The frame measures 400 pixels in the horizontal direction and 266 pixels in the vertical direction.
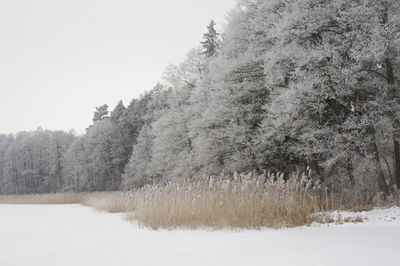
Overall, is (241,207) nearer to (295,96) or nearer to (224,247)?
(224,247)

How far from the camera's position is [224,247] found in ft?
17.1

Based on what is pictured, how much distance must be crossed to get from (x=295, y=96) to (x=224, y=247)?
265 inches

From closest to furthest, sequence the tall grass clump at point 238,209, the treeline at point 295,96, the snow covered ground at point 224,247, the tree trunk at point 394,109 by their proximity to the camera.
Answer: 1. the snow covered ground at point 224,247
2. the tall grass clump at point 238,209
3. the tree trunk at point 394,109
4. the treeline at point 295,96

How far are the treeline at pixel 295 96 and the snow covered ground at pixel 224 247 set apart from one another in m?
3.81

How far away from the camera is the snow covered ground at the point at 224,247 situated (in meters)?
4.31

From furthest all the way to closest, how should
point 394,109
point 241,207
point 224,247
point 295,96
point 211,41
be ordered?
point 211,41 → point 295,96 → point 394,109 → point 241,207 → point 224,247

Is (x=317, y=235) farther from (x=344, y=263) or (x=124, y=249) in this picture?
(x=124, y=249)

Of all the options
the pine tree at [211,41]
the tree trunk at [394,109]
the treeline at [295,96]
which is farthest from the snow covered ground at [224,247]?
the pine tree at [211,41]

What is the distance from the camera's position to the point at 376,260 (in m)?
4.07

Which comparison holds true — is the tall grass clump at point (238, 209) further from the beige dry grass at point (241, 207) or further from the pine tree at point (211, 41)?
the pine tree at point (211, 41)

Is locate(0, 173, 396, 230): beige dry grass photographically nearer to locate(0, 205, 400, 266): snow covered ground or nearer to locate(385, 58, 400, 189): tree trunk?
locate(0, 205, 400, 266): snow covered ground

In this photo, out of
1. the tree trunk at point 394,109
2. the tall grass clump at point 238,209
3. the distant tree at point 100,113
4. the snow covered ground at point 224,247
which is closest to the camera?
the snow covered ground at point 224,247

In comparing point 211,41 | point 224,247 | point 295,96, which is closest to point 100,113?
point 211,41

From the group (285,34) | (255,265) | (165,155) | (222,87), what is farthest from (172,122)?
(255,265)
